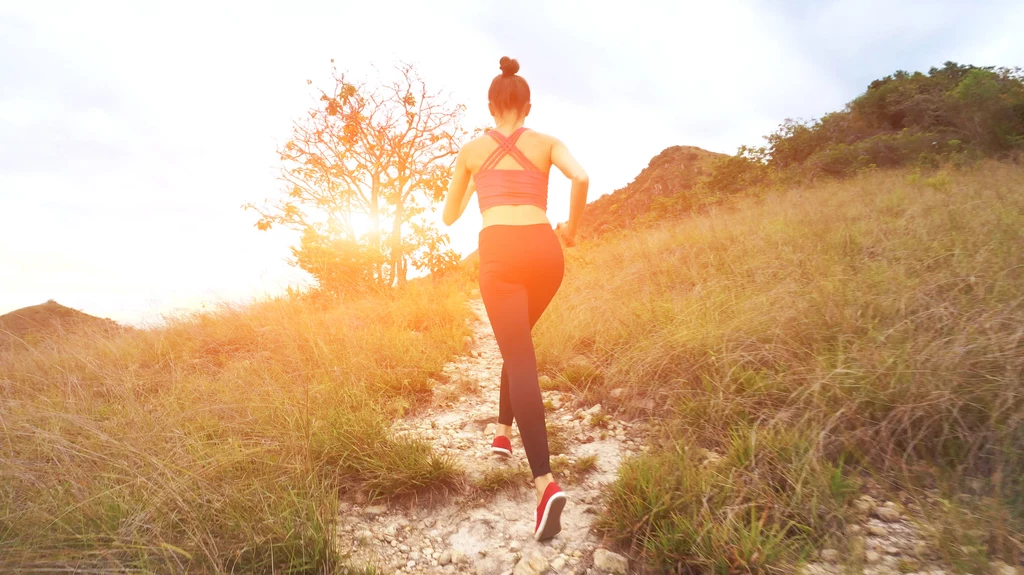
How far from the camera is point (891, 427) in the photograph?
7.31 ft

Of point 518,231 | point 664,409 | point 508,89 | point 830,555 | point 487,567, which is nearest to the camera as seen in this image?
point 830,555

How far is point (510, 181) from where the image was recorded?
7.45 ft

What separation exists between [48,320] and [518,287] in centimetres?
1053

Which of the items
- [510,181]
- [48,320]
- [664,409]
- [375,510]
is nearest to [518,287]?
[510,181]

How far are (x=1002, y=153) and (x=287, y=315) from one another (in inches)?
652

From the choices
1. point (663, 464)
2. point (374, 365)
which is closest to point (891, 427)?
point (663, 464)

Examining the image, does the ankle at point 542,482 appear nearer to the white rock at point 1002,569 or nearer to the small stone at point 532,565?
the small stone at point 532,565

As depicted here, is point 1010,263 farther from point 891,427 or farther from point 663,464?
point 663,464

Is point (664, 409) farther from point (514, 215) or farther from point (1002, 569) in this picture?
point (514, 215)

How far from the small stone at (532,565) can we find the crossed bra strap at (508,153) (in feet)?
5.98

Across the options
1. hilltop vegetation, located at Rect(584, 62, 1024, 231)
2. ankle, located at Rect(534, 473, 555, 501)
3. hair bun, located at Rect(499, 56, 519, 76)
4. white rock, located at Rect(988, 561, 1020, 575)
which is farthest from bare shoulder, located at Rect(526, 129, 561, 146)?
hilltop vegetation, located at Rect(584, 62, 1024, 231)

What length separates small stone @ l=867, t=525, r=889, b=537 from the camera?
1877mm

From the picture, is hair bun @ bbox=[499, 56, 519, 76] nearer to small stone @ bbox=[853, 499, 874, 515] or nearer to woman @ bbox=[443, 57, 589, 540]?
woman @ bbox=[443, 57, 589, 540]

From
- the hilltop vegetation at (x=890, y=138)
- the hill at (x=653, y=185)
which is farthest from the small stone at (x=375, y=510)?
the hill at (x=653, y=185)
